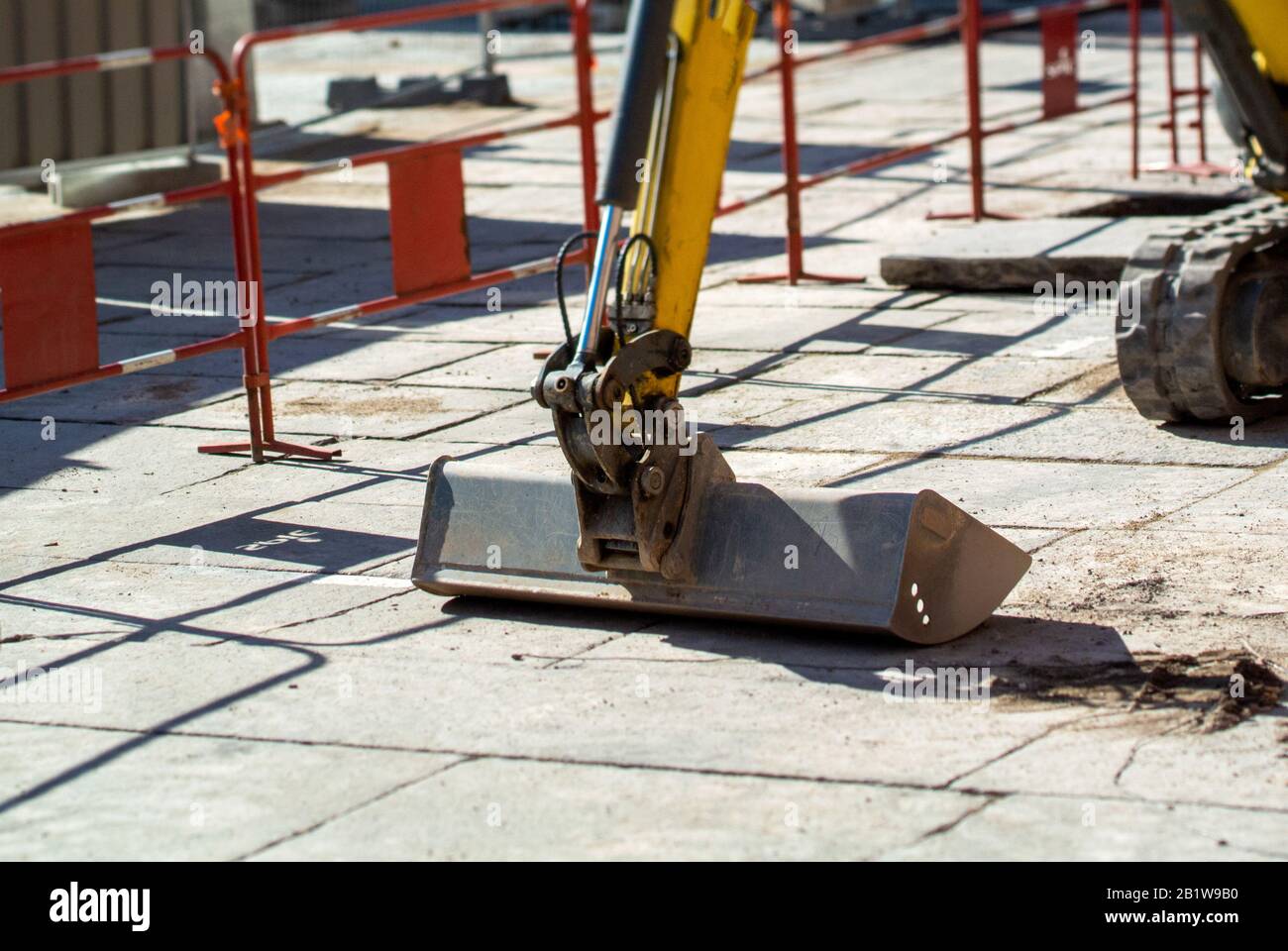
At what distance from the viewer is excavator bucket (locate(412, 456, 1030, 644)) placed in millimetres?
5148

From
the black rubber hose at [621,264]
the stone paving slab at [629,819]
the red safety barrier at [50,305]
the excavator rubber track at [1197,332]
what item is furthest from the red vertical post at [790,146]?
the stone paving slab at [629,819]

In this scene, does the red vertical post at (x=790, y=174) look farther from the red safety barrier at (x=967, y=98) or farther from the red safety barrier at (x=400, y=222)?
the red safety barrier at (x=400, y=222)

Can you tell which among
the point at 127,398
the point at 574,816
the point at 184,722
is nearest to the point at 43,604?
the point at 184,722

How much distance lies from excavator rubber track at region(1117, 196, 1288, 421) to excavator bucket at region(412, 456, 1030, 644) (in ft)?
6.46

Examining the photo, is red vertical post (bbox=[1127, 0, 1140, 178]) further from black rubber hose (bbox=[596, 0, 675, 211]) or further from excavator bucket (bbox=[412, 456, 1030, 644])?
black rubber hose (bbox=[596, 0, 675, 211])

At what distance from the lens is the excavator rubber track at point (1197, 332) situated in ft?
23.4

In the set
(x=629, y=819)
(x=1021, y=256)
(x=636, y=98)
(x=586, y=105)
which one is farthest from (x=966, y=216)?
(x=629, y=819)

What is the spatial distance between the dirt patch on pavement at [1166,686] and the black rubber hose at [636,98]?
1.48 metres

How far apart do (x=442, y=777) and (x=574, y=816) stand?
0.38 metres

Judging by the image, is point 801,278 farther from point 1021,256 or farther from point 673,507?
point 673,507

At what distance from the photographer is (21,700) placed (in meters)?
5.07

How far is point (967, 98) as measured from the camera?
39.5 feet

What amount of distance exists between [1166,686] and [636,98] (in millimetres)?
1862
